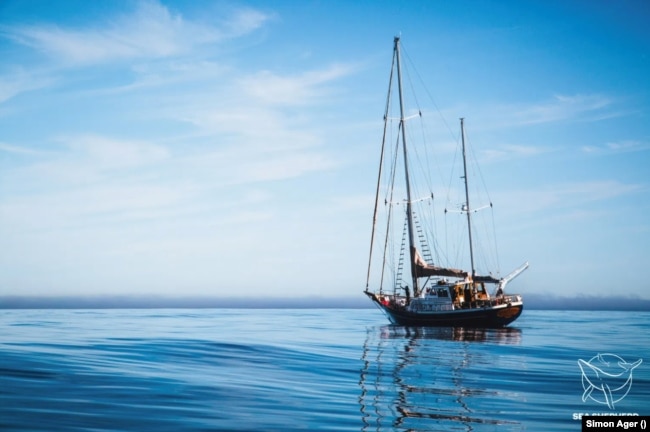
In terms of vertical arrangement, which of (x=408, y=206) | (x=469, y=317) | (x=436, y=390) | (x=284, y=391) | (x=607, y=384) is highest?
(x=408, y=206)

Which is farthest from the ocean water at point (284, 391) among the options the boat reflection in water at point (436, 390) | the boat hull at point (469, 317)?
the boat hull at point (469, 317)


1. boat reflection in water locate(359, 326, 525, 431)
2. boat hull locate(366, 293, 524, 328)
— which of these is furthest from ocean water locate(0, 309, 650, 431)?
boat hull locate(366, 293, 524, 328)

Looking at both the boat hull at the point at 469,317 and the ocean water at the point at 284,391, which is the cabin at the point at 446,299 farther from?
the ocean water at the point at 284,391

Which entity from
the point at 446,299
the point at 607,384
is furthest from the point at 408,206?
the point at 607,384

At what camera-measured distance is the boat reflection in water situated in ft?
43.1

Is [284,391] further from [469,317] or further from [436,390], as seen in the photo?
[469,317]

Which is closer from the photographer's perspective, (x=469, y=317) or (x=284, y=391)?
(x=284, y=391)

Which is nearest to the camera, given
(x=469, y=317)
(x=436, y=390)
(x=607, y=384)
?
(x=436, y=390)

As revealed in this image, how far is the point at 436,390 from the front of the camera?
18.0 metres

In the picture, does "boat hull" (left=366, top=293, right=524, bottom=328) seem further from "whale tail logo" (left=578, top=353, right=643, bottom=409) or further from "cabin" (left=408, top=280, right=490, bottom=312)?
"whale tail logo" (left=578, top=353, right=643, bottom=409)

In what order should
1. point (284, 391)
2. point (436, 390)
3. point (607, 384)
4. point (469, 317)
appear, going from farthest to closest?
point (469, 317), point (607, 384), point (436, 390), point (284, 391)

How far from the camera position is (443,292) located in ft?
197

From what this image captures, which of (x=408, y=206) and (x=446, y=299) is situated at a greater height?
(x=408, y=206)

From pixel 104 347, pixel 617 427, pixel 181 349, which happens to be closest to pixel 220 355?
pixel 181 349
